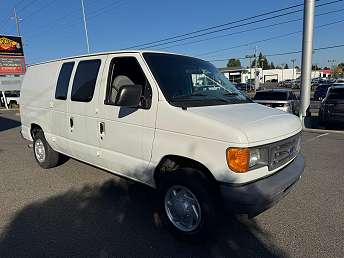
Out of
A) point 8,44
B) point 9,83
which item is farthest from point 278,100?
point 8,44

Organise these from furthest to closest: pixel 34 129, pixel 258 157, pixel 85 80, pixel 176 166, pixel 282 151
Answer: pixel 34 129
pixel 85 80
pixel 176 166
pixel 282 151
pixel 258 157

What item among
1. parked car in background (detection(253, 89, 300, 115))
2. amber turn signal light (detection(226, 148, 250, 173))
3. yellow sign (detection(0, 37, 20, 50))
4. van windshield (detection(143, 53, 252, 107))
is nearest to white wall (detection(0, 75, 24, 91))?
yellow sign (detection(0, 37, 20, 50))

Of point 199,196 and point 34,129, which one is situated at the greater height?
point 34,129

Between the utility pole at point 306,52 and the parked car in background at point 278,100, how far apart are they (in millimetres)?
847

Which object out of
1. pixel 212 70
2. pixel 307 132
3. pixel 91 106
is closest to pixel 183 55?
pixel 212 70

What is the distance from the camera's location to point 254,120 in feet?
→ 10.7

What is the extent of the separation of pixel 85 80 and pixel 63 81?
2.50 ft

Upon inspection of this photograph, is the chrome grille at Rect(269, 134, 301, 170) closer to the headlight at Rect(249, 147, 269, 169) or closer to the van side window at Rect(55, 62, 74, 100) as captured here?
the headlight at Rect(249, 147, 269, 169)

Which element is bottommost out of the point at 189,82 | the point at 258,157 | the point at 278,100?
the point at 278,100

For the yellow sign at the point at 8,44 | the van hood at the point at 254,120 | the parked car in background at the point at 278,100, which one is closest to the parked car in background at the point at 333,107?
the parked car in background at the point at 278,100

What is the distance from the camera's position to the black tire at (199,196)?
10.5ft

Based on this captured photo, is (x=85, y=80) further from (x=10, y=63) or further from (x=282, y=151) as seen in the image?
(x=10, y=63)

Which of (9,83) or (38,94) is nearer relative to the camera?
(38,94)

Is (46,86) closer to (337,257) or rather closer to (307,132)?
(337,257)
